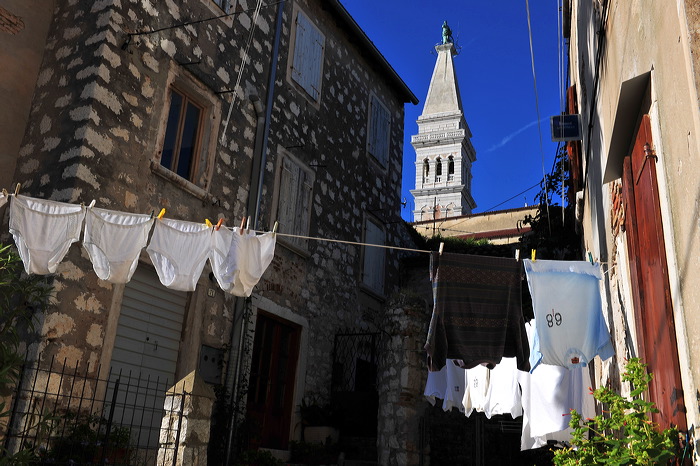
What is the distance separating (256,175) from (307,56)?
125 inches

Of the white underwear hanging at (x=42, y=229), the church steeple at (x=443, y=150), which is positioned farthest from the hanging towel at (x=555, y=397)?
the church steeple at (x=443, y=150)

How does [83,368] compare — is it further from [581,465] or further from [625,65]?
[625,65]

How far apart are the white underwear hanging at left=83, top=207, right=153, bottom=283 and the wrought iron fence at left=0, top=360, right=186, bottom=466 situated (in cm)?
105

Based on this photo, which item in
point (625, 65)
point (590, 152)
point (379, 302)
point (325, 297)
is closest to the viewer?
point (625, 65)

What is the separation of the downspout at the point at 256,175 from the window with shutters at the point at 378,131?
11.6 ft

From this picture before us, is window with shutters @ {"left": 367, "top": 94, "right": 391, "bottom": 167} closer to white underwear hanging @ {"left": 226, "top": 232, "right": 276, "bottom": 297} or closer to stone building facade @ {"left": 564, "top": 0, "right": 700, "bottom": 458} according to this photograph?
white underwear hanging @ {"left": 226, "top": 232, "right": 276, "bottom": 297}

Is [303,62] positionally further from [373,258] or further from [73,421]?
[73,421]

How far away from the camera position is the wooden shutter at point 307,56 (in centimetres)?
1166

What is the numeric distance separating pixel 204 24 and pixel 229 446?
587cm

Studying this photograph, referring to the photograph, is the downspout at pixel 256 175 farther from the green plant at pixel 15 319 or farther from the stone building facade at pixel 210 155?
the green plant at pixel 15 319

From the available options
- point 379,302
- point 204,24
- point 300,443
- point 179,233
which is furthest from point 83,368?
point 379,302

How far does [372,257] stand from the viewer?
43.7 feet

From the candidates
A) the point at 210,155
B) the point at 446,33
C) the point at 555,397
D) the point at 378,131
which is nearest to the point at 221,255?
the point at 210,155

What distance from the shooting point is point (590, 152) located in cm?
751
